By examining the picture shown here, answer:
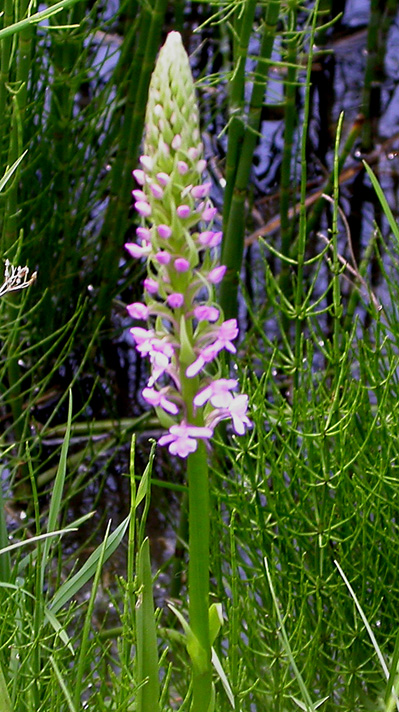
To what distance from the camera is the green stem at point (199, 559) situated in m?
0.59

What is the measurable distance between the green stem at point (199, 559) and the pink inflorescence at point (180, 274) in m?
0.03

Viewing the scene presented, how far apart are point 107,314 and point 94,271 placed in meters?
0.11

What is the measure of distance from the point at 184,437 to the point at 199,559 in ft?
0.35

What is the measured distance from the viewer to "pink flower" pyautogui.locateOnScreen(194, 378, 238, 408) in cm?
55

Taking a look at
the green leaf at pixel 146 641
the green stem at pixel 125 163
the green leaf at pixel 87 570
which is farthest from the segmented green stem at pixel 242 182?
the green leaf at pixel 146 641

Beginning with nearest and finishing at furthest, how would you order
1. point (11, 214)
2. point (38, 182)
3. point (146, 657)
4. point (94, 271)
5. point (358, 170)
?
point (146, 657) → point (11, 214) → point (38, 182) → point (94, 271) → point (358, 170)

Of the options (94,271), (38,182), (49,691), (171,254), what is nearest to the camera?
(171,254)

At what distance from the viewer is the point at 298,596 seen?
3.63 feet

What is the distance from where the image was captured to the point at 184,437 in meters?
0.55

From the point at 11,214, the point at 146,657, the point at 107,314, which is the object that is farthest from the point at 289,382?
the point at 146,657

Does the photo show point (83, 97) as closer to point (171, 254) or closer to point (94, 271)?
point (94, 271)

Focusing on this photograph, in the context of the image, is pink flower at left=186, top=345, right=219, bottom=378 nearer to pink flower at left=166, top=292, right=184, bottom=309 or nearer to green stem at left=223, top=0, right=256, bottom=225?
pink flower at left=166, top=292, right=184, bottom=309

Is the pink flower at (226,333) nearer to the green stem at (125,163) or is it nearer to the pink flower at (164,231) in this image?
the pink flower at (164,231)

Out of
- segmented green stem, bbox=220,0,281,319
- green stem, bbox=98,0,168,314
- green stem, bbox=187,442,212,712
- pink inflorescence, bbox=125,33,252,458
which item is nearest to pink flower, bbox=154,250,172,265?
Answer: pink inflorescence, bbox=125,33,252,458
